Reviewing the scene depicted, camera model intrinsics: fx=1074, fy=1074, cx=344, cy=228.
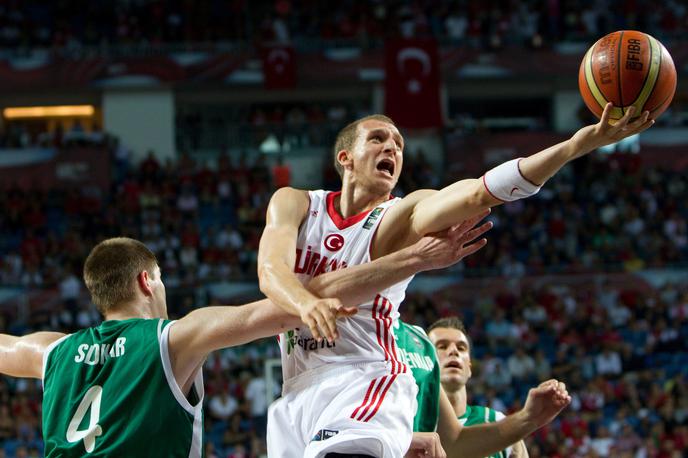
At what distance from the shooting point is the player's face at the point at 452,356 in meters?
7.30

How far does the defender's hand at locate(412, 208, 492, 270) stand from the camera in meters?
4.86

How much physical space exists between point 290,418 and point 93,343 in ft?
4.08

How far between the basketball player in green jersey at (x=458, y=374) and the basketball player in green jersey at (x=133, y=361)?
2.70m

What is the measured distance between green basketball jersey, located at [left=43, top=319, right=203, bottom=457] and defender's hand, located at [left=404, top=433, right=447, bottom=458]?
1.30m

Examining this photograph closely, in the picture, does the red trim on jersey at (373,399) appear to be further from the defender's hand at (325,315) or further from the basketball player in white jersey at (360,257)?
the defender's hand at (325,315)

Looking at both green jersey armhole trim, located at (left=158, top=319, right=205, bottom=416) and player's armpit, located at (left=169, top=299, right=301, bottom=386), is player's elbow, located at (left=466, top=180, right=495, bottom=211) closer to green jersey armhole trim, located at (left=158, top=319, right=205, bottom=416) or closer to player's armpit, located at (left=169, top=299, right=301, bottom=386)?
player's armpit, located at (left=169, top=299, right=301, bottom=386)

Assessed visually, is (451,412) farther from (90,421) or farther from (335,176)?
(335,176)

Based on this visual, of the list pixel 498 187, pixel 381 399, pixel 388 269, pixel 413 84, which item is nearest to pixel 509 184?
pixel 498 187

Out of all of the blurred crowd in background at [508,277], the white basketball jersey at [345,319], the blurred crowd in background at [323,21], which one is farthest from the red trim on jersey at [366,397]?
the blurred crowd in background at [323,21]

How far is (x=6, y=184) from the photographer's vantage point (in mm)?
25859

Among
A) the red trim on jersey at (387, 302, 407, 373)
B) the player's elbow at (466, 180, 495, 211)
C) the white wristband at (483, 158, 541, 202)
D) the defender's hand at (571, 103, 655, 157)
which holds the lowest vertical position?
the red trim on jersey at (387, 302, 407, 373)

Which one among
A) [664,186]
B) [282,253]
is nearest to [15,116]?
[664,186]

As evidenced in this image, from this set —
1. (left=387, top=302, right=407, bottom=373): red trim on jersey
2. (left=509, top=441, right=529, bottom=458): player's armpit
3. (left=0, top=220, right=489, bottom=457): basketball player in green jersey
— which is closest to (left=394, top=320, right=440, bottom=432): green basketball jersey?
(left=387, top=302, right=407, bottom=373): red trim on jersey

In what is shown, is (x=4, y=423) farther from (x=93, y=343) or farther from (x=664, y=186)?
(x=664, y=186)
